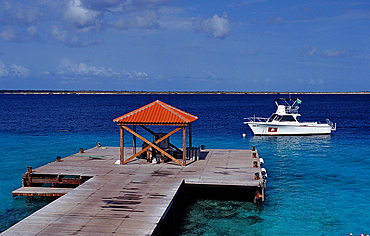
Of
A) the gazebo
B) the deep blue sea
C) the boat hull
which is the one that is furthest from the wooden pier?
the boat hull

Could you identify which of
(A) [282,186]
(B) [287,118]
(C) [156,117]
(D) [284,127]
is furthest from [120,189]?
(B) [287,118]

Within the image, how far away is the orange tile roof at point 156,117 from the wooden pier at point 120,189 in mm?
2511

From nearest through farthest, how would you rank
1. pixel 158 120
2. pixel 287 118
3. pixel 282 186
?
pixel 158 120, pixel 282 186, pixel 287 118

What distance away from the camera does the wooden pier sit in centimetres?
1230

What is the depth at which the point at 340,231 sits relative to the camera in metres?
15.9

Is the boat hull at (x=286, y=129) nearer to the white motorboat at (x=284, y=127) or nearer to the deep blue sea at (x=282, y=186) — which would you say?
the white motorboat at (x=284, y=127)

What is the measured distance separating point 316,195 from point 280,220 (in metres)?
4.72

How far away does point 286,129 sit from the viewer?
44.5m

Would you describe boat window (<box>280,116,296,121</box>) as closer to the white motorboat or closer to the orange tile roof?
the white motorboat

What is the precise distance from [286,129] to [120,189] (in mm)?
31562

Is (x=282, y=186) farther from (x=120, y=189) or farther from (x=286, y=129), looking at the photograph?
(x=286, y=129)

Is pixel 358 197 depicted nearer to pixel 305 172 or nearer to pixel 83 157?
pixel 305 172

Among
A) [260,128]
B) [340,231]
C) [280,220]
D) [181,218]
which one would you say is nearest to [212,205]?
[181,218]

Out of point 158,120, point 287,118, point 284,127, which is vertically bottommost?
point 284,127
